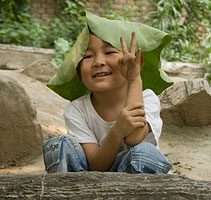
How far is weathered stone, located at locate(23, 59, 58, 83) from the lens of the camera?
5.01 meters

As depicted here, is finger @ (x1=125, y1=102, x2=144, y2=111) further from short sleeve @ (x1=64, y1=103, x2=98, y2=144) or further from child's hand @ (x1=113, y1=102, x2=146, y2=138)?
short sleeve @ (x1=64, y1=103, x2=98, y2=144)

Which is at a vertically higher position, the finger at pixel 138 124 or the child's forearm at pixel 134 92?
the child's forearm at pixel 134 92

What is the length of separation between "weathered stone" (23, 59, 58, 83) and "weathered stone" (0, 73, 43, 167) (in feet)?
7.32

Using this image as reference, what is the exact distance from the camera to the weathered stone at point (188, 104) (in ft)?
11.1

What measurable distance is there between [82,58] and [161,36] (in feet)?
1.33

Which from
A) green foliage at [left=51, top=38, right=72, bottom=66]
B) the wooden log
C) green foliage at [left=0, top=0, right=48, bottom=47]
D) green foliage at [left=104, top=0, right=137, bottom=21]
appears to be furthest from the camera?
green foliage at [left=104, top=0, right=137, bottom=21]

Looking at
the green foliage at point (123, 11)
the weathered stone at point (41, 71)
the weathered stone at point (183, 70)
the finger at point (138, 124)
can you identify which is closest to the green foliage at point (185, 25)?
the green foliage at point (123, 11)

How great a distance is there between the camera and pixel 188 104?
136 inches

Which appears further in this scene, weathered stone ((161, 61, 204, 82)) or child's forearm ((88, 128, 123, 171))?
weathered stone ((161, 61, 204, 82))

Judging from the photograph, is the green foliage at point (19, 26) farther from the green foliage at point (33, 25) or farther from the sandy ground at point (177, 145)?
the sandy ground at point (177, 145)

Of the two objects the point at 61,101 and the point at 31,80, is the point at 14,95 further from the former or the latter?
the point at 31,80

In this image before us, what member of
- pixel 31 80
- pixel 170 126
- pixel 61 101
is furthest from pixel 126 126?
Result: pixel 31 80

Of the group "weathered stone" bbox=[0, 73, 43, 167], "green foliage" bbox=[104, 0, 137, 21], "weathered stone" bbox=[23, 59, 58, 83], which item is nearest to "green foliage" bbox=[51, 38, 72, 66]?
"weathered stone" bbox=[23, 59, 58, 83]

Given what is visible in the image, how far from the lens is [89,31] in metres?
1.84
